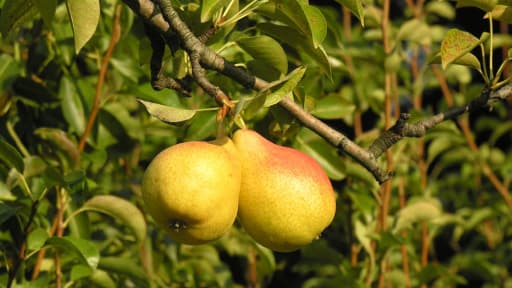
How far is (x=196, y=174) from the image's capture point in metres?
1.00

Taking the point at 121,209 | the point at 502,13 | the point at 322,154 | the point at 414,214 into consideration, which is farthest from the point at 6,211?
the point at 414,214

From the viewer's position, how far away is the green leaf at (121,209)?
1574 millimetres

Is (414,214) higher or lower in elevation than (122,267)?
lower

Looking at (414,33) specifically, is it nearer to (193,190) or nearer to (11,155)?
(11,155)

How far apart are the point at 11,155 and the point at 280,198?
59 centimetres

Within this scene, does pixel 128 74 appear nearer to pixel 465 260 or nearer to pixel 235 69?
pixel 235 69

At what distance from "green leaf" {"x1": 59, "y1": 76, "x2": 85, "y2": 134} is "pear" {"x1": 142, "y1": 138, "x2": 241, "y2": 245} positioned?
80 cm

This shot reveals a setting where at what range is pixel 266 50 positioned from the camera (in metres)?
1.30

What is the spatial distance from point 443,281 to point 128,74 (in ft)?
4.31

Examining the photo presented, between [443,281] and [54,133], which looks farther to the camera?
[443,281]

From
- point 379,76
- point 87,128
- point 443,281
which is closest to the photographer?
point 87,128

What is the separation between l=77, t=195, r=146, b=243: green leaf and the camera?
1.57 metres

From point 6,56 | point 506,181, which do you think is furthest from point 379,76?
point 6,56

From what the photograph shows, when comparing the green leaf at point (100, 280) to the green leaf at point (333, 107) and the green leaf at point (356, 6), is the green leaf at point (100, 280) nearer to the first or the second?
the green leaf at point (333, 107)
